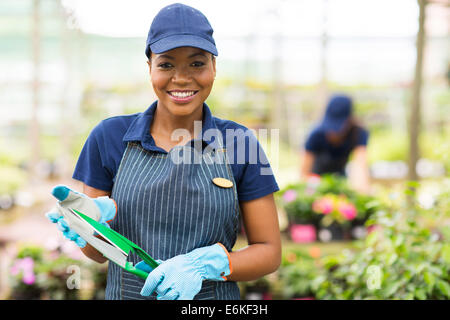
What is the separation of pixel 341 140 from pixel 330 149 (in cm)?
11

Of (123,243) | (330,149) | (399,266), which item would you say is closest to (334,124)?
(330,149)

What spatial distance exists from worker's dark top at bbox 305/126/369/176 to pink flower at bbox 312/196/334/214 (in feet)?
2.03

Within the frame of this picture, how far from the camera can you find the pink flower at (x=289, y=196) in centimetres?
286

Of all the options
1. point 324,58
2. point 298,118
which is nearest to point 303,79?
point 298,118

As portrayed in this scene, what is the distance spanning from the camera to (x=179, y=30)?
1.07m

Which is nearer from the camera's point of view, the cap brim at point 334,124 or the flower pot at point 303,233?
the flower pot at point 303,233

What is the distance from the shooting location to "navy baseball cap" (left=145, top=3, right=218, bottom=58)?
3.45 ft

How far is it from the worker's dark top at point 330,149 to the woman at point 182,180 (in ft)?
7.09

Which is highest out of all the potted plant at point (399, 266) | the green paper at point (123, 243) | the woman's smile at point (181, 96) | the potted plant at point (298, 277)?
the woman's smile at point (181, 96)

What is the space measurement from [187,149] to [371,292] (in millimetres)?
800

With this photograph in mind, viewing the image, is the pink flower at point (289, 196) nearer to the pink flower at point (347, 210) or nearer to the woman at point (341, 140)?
the pink flower at point (347, 210)

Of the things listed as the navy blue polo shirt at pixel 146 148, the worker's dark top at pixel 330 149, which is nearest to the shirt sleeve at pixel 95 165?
the navy blue polo shirt at pixel 146 148

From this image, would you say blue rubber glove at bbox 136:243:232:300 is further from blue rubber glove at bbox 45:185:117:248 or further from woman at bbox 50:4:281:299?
blue rubber glove at bbox 45:185:117:248

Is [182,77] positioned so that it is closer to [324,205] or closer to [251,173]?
[251,173]
